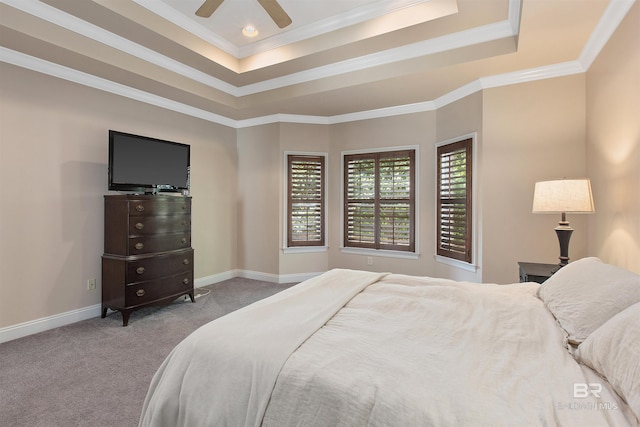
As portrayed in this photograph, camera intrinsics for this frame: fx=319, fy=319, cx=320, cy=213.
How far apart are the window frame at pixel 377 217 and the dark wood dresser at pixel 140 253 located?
8.01 ft

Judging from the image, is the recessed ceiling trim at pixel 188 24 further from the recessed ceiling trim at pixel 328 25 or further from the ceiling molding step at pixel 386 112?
the ceiling molding step at pixel 386 112

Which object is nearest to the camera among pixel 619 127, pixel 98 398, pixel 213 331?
pixel 213 331

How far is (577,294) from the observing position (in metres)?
1.55

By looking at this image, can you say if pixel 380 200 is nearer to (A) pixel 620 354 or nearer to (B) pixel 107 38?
(B) pixel 107 38

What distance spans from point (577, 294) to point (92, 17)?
407cm

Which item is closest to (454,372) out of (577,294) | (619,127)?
(577,294)

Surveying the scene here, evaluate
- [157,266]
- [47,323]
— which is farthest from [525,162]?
[47,323]

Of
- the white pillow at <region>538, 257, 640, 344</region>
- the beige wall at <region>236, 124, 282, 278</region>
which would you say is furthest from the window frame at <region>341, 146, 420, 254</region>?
the white pillow at <region>538, 257, 640, 344</region>

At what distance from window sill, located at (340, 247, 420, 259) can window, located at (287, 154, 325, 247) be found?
459mm

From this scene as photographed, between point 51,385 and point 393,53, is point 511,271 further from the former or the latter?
point 51,385

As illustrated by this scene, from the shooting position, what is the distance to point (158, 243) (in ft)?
11.9

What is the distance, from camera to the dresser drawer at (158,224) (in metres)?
3.40

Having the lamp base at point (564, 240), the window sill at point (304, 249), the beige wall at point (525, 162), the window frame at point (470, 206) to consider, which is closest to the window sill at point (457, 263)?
the window frame at point (470, 206)

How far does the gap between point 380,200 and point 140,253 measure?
10.6 ft
